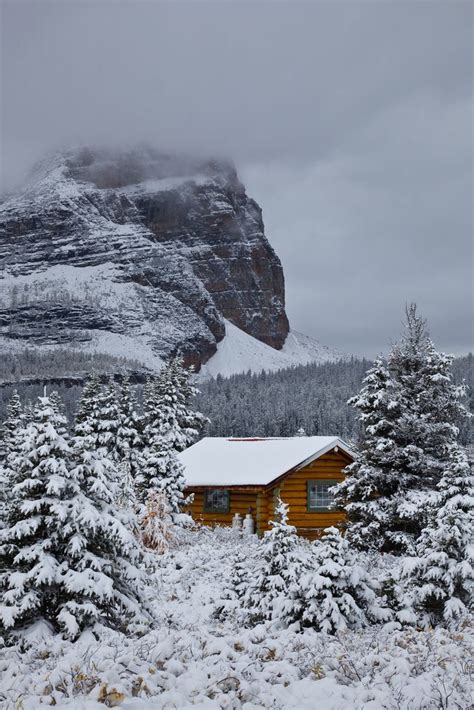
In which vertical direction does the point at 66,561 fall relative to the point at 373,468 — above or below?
below

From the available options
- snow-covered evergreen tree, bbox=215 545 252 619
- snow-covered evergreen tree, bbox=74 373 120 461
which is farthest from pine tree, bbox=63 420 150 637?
snow-covered evergreen tree, bbox=74 373 120 461

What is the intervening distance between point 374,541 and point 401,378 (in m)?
5.41

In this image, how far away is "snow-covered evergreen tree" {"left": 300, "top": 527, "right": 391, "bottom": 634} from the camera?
11.7 metres

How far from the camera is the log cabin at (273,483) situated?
1150 inches

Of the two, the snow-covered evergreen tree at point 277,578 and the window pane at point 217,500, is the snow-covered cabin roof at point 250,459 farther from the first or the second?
the snow-covered evergreen tree at point 277,578

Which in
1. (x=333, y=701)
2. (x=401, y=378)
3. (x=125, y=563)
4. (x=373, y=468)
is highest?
(x=401, y=378)

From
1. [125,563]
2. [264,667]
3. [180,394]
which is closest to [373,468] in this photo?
[125,563]

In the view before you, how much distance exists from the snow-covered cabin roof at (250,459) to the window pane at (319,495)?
1456 millimetres

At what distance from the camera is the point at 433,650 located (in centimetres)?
936

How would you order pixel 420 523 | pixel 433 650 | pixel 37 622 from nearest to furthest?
1. pixel 433 650
2. pixel 37 622
3. pixel 420 523

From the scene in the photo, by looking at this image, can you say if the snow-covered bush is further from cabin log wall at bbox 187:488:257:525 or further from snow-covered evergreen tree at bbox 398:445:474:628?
snow-covered evergreen tree at bbox 398:445:474:628

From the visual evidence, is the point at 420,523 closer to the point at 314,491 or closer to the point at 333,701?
the point at 314,491

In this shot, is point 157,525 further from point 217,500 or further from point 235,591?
point 235,591

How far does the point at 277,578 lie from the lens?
1302cm
